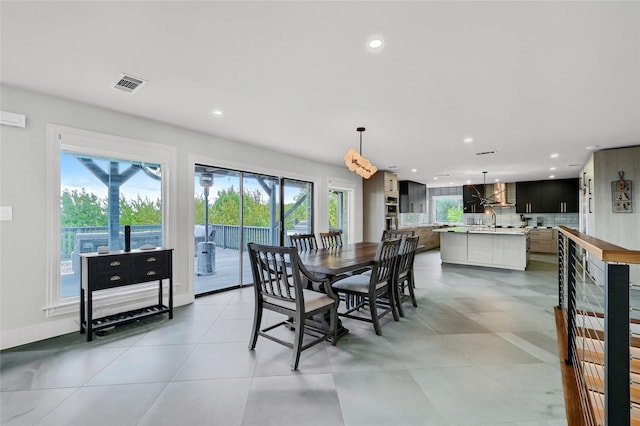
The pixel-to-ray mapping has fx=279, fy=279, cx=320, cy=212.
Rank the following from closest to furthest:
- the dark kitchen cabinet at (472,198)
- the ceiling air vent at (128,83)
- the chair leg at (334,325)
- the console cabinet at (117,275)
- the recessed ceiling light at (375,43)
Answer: the recessed ceiling light at (375,43), the ceiling air vent at (128,83), the chair leg at (334,325), the console cabinet at (117,275), the dark kitchen cabinet at (472,198)

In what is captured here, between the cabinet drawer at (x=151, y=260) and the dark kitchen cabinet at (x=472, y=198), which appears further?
the dark kitchen cabinet at (x=472, y=198)

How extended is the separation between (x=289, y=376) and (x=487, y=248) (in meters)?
5.88

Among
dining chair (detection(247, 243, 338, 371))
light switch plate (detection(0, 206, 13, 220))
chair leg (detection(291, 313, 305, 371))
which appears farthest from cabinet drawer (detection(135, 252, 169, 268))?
chair leg (detection(291, 313, 305, 371))

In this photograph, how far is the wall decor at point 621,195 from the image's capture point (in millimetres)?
4672

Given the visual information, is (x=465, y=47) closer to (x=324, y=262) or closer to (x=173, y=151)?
(x=324, y=262)

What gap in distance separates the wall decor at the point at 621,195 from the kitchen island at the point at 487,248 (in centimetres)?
153

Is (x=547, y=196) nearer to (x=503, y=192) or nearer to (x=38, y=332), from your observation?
(x=503, y=192)

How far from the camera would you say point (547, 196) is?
8.89 meters

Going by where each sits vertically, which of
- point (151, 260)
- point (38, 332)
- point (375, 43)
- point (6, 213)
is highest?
point (375, 43)

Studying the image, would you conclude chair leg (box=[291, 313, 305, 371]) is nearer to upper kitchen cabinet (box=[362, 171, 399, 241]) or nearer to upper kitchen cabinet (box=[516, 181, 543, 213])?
upper kitchen cabinet (box=[362, 171, 399, 241])

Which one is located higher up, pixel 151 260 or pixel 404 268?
pixel 151 260

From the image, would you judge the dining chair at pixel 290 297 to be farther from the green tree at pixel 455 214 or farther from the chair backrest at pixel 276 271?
the green tree at pixel 455 214

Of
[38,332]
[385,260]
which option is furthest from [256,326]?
[38,332]

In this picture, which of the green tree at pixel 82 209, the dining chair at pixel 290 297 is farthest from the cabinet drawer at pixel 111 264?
the dining chair at pixel 290 297
